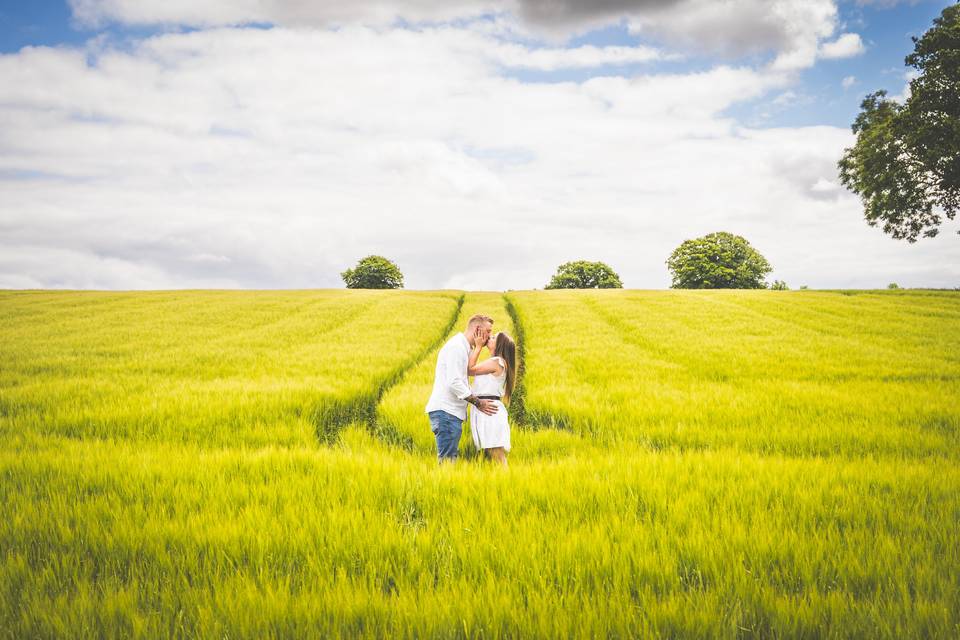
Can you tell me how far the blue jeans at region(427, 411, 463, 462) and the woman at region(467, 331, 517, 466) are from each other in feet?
0.72

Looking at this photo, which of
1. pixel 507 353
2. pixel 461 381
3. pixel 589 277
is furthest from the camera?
pixel 589 277

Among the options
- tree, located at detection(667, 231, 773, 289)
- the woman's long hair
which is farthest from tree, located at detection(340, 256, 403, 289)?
the woman's long hair

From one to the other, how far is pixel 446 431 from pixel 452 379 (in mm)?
724

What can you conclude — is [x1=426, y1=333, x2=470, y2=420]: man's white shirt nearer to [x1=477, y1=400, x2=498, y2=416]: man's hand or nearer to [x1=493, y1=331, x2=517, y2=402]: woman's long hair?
[x1=477, y1=400, x2=498, y2=416]: man's hand

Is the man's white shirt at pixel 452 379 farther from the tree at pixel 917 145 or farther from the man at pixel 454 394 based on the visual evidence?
the tree at pixel 917 145

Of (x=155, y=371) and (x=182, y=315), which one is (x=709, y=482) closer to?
(x=155, y=371)

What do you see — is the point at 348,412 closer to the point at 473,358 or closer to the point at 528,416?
the point at 528,416

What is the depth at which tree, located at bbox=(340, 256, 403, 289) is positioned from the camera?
9431 centimetres

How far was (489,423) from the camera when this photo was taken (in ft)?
18.7

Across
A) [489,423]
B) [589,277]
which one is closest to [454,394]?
[489,423]

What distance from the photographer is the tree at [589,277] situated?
9062cm

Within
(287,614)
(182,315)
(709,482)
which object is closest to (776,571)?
(709,482)

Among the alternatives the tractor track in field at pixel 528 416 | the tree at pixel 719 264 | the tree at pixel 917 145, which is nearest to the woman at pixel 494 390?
the tractor track in field at pixel 528 416

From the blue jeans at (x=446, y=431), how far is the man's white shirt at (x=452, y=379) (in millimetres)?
84
